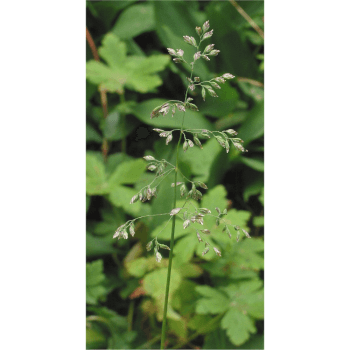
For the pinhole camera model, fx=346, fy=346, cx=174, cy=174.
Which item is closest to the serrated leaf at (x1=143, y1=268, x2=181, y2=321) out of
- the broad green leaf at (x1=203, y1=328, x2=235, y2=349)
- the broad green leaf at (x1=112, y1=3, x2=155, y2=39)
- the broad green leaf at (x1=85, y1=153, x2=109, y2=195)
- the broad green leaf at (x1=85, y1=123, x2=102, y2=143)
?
the broad green leaf at (x1=203, y1=328, x2=235, y2=349)

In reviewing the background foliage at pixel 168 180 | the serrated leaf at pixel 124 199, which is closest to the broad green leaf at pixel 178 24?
the background foliage at pixel 168 180

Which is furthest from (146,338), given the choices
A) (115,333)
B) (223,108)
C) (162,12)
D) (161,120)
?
(162,12)

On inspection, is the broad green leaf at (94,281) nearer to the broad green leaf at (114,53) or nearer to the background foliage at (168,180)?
the background foliage at (168,180)

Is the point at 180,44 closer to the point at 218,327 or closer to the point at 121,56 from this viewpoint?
the point at 121,56

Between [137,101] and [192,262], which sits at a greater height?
[137,101]

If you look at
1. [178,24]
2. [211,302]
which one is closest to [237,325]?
[211,302]

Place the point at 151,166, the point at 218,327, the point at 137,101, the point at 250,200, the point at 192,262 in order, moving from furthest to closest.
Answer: the point at 137,101, the point at 250,200, the point at 192,262, the point at 218,327, the point at 151,166

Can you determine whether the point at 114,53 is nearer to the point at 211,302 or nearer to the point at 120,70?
the point at 120,70
